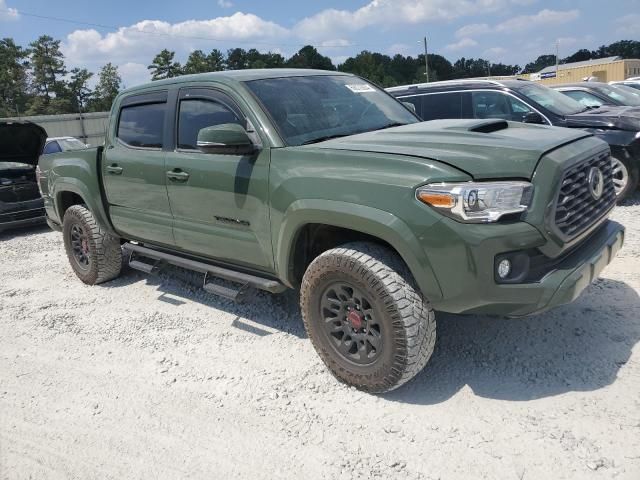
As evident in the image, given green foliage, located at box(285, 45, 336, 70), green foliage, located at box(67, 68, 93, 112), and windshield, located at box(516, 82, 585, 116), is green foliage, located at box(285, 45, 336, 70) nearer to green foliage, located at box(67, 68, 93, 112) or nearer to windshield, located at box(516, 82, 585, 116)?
green foliage, located at box(67, 68, 93, 112)

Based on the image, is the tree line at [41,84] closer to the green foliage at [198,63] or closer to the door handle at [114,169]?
the green foliage at [198,63]

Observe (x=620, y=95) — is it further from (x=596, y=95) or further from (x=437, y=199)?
(x=437, y=199)

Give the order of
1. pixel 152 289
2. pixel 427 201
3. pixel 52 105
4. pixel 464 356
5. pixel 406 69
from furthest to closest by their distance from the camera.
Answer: pixel 406 69 → pixel 52 105 → pixel 152 289 → pixel 464 356 → pixel 427 201

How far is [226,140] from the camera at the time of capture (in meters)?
3.38

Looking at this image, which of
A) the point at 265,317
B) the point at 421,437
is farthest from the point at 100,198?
the point at 421,437

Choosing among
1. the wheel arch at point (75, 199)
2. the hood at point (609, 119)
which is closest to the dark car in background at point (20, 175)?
the wheel arch at point (75, 199)

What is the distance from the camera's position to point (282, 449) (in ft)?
9.26

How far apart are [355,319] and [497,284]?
85cm

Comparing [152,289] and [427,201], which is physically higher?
[427,201]

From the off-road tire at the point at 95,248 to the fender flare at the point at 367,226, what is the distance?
277cm

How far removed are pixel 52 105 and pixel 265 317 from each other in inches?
2173

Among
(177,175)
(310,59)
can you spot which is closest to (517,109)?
(177,175)

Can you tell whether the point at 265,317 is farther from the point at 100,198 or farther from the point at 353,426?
the point at 100,198

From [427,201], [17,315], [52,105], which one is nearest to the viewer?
[427,201]
